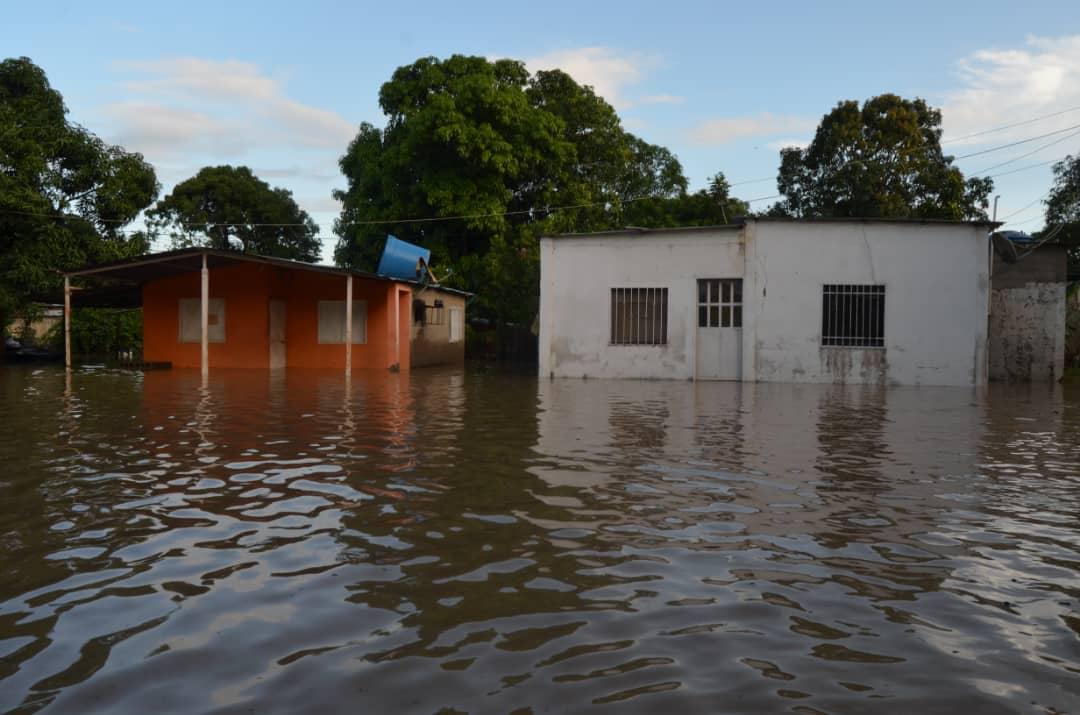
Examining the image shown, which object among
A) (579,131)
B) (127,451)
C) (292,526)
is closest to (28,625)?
(292,526)

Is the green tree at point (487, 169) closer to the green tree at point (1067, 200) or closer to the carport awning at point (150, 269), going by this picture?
the carport awning at point (150, 269)

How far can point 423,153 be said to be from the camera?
3328 centimetres

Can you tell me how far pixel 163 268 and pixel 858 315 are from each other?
17.6 meters

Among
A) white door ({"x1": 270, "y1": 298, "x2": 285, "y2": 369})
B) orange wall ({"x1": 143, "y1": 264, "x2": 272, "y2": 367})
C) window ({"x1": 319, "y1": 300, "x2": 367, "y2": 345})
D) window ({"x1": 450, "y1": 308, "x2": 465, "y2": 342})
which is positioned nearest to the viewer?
orange wall ({"x1": 143, "y1": 264, "x2": 272, "y2": 367})

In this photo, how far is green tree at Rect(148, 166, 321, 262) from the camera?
4747 cm

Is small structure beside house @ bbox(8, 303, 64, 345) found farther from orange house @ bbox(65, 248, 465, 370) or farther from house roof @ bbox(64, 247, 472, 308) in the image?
orange house @ bbox(65, 248, 465, 370)

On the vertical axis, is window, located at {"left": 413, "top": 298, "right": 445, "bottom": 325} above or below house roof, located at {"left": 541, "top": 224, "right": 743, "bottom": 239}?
below

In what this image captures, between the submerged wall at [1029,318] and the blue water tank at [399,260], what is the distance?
16.3 m

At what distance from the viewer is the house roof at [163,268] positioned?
2091 cm

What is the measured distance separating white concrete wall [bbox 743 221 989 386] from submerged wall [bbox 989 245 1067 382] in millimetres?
3837

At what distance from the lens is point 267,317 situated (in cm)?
2438

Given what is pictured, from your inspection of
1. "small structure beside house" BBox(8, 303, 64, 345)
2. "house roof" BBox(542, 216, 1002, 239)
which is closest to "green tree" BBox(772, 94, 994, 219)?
"house roof" BBox(542, 216, 1002, 239)

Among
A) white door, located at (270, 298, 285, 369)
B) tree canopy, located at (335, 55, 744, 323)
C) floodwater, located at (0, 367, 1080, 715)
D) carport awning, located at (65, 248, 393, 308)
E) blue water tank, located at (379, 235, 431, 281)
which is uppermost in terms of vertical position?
tree canopy, located at (335, 55, 744, 323)

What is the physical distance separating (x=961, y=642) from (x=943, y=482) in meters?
3.77
